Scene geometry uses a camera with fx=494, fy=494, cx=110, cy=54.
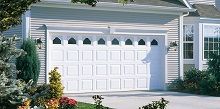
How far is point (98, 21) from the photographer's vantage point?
64.0ft

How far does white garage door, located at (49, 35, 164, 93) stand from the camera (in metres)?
18.9

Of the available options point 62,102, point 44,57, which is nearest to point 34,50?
point 44,57

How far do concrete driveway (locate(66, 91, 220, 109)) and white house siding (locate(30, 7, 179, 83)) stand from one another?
1.89 metres

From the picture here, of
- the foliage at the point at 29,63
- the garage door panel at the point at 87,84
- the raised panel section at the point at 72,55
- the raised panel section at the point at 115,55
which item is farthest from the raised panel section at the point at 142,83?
the foliage at the point at 29,63

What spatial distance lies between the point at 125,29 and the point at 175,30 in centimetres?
256

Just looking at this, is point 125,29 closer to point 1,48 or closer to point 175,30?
point 175,30

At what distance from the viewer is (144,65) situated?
20.7 metres

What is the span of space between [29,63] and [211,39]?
9695mm

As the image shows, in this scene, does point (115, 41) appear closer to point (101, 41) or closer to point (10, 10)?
point (101, 41)

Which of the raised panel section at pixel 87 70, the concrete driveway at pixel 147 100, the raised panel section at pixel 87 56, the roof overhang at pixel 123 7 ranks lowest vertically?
the concrete driveway at pixel 147 100

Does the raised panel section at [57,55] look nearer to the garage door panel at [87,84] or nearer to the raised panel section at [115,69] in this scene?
the garage door panel at [87,84]

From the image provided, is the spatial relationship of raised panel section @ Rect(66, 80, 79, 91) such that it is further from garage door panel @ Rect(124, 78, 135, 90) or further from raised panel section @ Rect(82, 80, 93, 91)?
garage door panel @ Rect(124, 78, 135, 90)

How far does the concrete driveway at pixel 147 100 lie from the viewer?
15.1m

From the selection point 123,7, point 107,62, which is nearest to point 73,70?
point 107,62
